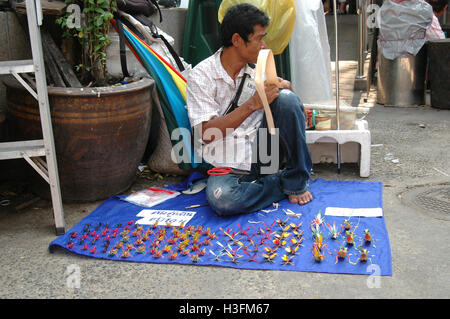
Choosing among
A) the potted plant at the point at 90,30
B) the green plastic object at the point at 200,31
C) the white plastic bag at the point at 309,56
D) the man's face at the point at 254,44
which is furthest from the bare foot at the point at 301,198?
the green plastic object at the point at 200,31

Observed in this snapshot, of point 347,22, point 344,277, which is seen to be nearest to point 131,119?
point 344,277

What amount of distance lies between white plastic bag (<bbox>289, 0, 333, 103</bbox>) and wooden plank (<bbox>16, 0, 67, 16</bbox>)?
1.69 metres

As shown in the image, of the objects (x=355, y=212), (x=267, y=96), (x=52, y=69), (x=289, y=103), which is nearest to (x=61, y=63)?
(x=52, y=69)

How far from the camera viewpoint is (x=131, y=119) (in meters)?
2.98

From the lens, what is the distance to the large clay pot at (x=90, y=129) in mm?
2803

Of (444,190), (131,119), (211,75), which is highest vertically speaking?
(211,75)

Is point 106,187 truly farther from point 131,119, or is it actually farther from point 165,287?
point 165,287

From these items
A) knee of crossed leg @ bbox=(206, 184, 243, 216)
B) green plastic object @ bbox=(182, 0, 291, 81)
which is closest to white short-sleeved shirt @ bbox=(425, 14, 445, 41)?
green plastic object @ bbox=(182, 0, 291, 81)

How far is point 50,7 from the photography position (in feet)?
9.49

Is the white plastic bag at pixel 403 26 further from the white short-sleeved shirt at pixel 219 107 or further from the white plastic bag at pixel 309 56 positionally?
the white short-sleeved shirt at pixel 219 107

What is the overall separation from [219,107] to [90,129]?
733mm

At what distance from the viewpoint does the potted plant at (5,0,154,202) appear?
281 cm
